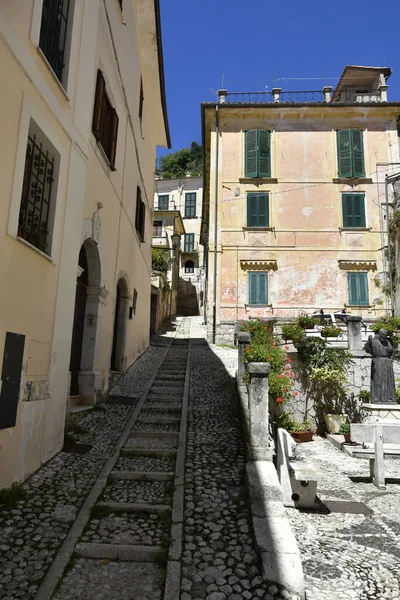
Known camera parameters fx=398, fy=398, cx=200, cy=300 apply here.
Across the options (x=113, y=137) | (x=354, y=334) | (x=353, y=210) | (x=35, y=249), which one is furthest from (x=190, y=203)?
(x=35, y=249)

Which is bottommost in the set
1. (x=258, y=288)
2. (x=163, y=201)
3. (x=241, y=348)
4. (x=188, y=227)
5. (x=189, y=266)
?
(x=241, y=348)

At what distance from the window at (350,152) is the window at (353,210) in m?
1.05

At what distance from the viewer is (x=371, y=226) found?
57.5 ft

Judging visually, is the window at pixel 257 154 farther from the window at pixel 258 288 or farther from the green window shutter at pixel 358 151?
the window at pixel 258 288

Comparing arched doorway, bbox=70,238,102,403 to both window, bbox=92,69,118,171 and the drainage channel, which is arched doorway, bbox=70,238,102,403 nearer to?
the drainage channel

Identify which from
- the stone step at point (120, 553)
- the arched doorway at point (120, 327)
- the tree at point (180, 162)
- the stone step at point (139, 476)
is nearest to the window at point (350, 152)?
the arched doorway at point (120, 327)

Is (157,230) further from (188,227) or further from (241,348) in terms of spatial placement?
(241,348)

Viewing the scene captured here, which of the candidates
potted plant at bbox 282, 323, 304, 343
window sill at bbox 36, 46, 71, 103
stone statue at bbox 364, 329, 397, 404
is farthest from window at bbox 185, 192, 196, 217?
window sill at bbox 36, 46, 71, 103

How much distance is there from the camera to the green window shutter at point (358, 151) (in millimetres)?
18016

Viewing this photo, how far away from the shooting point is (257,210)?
17.9 metres

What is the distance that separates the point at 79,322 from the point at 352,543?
17.8 feet

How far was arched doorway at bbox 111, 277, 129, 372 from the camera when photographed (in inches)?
396

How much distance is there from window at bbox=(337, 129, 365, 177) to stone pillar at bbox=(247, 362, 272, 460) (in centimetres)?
1550

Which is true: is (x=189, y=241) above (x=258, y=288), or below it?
above
